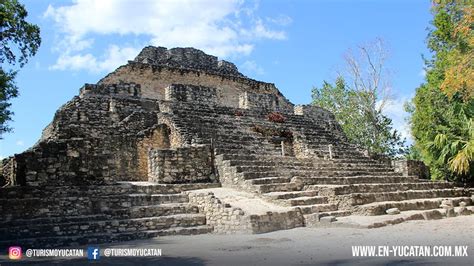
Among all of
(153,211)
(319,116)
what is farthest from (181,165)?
(319,116)

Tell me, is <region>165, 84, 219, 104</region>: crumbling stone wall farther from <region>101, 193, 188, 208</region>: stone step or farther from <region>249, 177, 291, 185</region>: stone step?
<region>101, 193, 188, 208</region>: stone step

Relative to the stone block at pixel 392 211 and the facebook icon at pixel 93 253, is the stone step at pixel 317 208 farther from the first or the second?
the facebook icon at pixel 93 253

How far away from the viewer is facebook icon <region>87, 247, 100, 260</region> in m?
6.98

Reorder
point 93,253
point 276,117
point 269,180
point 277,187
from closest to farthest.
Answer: point 93,253, point 277,187, point 269,180, point 276,117

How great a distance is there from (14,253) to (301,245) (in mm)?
4609

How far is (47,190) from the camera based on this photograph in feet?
31.8

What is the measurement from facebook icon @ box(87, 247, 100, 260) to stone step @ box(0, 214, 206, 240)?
1.20m

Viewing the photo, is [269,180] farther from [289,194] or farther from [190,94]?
[190,94]

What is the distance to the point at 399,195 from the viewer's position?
491 inches

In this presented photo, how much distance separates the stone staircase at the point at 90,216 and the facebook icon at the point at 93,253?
0.93m

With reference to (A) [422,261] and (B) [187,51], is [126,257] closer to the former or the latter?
(A) [422,261]

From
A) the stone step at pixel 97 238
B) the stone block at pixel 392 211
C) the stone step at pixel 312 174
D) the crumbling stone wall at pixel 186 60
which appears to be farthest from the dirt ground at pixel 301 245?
the crumbling stone wall at pixel 186 60

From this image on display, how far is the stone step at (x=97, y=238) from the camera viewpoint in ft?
26.6

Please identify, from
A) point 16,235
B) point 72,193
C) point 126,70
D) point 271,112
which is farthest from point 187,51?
point 16,235
